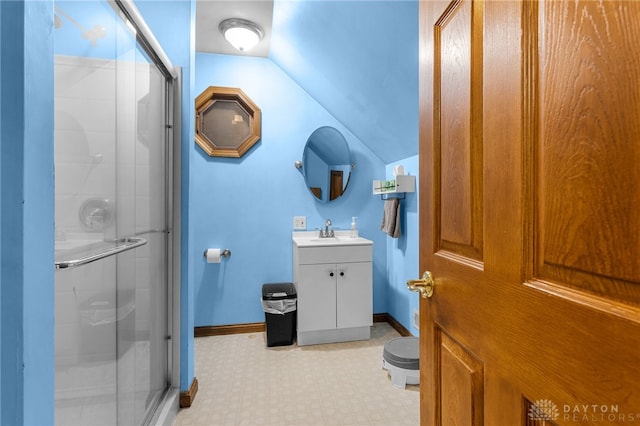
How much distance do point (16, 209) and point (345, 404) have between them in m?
1.70

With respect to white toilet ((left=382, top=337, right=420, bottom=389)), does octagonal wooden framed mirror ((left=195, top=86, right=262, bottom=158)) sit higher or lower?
higher

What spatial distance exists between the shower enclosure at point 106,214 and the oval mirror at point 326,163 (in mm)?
1385

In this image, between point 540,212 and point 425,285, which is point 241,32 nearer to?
point 425,285

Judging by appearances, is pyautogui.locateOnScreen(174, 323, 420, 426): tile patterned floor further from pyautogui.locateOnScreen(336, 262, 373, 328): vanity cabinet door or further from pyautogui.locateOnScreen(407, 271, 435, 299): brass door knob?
pyautogui.locateOnScreen(407, 271, 435, 299): brass door knob

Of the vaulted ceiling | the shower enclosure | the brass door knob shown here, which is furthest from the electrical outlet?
the brass door knob

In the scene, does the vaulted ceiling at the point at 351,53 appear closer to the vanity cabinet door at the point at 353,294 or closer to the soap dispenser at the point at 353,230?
the soap dispenser at the point at 353,230

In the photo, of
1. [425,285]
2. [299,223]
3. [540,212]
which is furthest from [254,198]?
[540,212]

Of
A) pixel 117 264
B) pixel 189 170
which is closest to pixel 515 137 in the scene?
pixel 117 264

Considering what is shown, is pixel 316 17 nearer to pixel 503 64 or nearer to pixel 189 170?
pixel 189 170

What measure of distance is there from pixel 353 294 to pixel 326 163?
118 cm

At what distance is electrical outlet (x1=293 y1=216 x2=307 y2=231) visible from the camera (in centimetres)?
264

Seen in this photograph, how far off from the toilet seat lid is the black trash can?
77cm

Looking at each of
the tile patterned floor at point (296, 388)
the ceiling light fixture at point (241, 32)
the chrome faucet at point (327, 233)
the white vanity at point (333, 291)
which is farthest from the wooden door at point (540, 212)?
the chrome faucet at point (327, 233)
